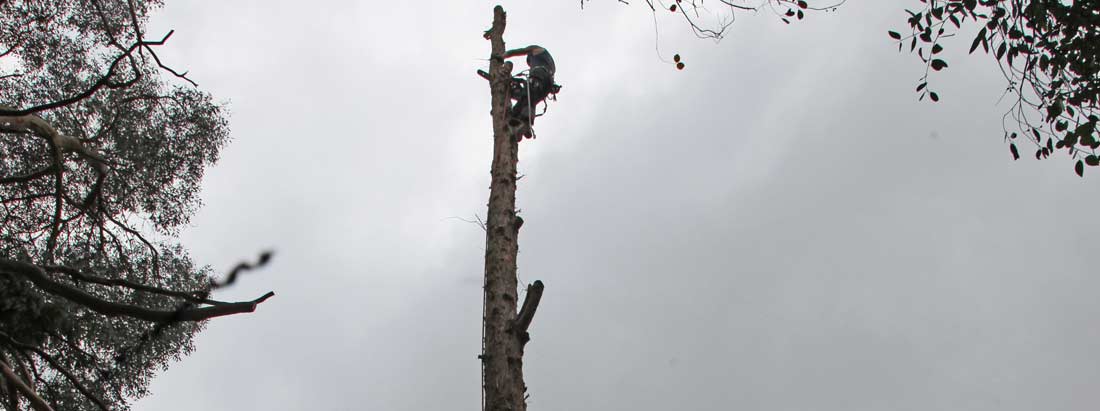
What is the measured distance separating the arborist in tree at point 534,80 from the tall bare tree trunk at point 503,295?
921 mm

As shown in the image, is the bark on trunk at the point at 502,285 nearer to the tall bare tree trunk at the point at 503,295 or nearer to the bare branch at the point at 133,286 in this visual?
the tall bare tree trunk at the point at 503,295

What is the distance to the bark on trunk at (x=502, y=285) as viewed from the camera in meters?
4.98

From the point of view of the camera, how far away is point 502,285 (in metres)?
5.39

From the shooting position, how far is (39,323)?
11.3 feet

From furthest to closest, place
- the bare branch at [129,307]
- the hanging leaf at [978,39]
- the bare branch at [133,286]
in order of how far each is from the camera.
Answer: the hanging leaf at [978,39] < the bare branch at [133,286] < the bare branch at [129,307]

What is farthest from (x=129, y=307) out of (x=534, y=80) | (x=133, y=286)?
(x=534, y=80)

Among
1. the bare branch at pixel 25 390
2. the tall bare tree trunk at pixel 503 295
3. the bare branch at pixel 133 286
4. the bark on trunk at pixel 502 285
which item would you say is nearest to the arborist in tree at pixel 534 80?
the bark on trunk at pixel 502 285

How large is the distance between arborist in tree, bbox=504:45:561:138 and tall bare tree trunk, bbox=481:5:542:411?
3.02 feet

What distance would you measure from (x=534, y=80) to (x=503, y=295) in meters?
2.95

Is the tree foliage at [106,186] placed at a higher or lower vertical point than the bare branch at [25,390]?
higher

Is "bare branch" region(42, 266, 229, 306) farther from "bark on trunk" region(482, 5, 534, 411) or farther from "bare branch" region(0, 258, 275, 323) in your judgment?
"bark on trunk" region(482, 5, 534, 411)

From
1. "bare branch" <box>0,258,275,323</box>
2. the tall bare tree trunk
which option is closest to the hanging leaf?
the tall bare tree trunk

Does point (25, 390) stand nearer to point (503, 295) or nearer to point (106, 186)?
point (503, 295)

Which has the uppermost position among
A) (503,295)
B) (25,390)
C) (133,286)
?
(503,295)
